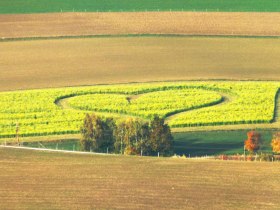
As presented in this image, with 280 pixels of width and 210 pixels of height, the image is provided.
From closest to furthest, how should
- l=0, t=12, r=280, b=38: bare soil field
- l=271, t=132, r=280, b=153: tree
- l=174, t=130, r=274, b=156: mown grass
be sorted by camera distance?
l=271, t=132, r=280, b=153: tree < l=174, t=130, r=274, b=156: mown grass < l=0, t=12, r=280, b=38: bare soil field

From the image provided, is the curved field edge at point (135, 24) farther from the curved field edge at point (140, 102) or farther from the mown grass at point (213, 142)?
the mown grass at point (213, 142)

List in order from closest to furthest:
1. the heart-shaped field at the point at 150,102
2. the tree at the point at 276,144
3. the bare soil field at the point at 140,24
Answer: the tree at the point at 276,144 < the heart-shaped field at the point at 150,102 < the bare soil field at the point at 140,24

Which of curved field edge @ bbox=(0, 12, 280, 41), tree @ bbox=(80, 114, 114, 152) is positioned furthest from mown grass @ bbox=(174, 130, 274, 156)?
curved field edge @ bbox=(0, 12, 280, 41)

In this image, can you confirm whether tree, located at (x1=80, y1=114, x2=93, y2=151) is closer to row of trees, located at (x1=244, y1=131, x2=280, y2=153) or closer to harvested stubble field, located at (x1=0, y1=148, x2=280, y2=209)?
harvested stubble field, located at (x1=0, y1=148, x2=280, y2=209)

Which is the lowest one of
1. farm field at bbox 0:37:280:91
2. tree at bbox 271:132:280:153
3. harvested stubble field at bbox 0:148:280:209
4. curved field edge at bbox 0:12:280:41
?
harvested stubble field at bbox 0:148:280:209

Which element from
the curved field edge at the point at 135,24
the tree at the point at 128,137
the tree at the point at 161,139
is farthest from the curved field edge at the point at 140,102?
the curved field edge at the point at 135,24

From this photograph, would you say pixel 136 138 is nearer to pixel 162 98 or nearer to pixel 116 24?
pixel 162 98
